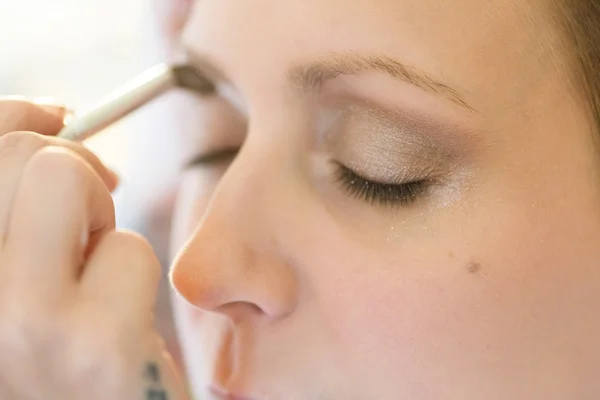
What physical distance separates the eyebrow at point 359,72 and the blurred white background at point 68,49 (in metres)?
0.70

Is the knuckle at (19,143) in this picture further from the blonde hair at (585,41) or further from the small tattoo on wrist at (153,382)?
the blonde hair at (585,41)

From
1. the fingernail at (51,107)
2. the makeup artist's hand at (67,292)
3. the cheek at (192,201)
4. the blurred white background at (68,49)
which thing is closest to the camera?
the makeup artist's hand at (67,292)

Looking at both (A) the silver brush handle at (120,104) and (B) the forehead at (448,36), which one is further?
(A) the silver brush handle at (120,104)

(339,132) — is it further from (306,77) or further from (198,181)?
(198,181)

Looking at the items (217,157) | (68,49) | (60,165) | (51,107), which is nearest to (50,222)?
(60,165)

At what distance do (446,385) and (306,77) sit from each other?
0.81 ft

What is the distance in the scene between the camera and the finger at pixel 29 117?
584 mm

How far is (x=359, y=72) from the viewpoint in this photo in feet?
1.68

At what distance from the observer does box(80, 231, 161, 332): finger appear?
51 centimetres

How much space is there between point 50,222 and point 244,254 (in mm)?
141

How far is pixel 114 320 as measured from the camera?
0.50 m

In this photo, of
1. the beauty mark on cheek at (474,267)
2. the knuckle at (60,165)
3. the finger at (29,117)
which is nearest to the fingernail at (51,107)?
the finger at (29,117)

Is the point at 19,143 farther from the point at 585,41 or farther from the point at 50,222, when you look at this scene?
the point at 585,41

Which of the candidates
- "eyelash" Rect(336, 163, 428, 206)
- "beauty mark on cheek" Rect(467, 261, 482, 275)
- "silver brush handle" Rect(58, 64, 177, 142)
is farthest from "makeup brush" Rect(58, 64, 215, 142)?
"beauty mark on cheek" Rect(467, 261, 482, 275)
